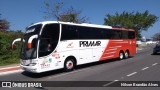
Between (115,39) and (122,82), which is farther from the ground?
(115,39)

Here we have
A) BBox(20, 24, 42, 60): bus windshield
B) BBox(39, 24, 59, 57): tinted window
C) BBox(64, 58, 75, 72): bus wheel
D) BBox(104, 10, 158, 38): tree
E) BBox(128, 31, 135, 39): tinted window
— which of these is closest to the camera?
BBox(20, 24, 42, 60): bus windshield

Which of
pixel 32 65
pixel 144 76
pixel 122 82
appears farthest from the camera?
pixel 32 65

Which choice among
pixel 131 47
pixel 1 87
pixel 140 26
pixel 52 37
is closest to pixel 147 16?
pixel 140 26

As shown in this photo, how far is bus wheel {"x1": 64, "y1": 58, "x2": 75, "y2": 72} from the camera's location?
15.4m

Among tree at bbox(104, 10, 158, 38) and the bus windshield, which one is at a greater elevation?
tree at bbox(104, 10, 158, 38)

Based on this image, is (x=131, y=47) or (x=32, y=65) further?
(x=131, y=47)

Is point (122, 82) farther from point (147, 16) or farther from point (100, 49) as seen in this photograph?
point (147, 16)

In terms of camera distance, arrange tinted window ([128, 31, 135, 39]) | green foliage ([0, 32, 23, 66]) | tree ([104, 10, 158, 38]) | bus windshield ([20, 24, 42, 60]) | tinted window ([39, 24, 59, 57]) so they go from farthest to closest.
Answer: tree ([104, 10, 158, 38])
tinted window ([128, 31, 135, 39])
green foliage ([0, 32, 23, 66])
tinted window ([39, 24, 59, 57])
bus windshield ([20, 24, 42, 60])

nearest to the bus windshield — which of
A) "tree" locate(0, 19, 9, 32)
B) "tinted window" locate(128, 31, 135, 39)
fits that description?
"tinted window" locate(128, 31, 135, 39)

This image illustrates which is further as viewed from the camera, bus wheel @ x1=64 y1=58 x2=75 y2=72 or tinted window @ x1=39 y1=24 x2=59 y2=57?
bus wheel @ x1=64 y1=58 x2=75 y2=72

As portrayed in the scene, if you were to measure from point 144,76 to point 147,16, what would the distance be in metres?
51.3

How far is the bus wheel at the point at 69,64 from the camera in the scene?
15436 millimetres

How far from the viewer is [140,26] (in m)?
59.8

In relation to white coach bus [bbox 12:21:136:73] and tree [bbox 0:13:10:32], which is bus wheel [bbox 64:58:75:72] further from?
tree [bbox 0:13:10:32]
